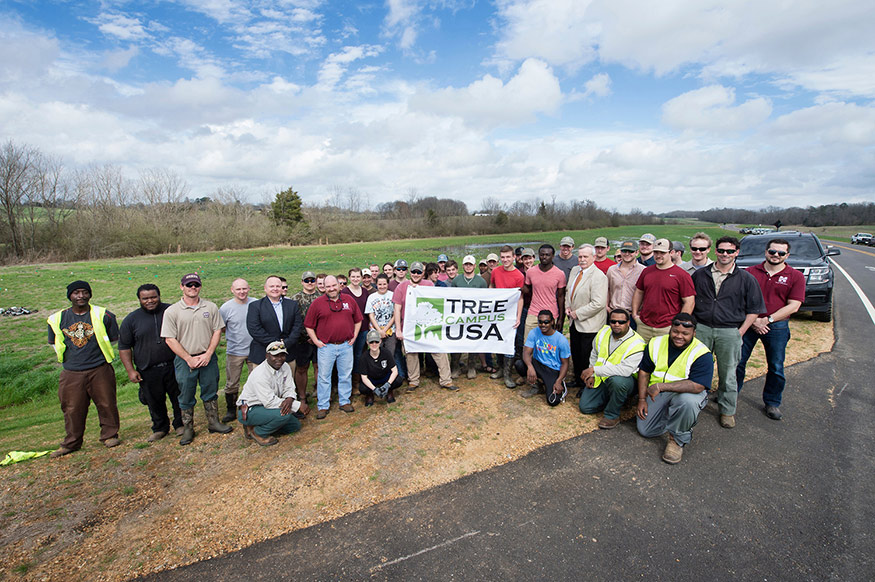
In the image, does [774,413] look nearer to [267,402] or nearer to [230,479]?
[267,402]

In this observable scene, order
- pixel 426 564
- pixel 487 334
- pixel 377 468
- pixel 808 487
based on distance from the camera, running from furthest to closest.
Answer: pixel 487 334 → pixel 377 468 → pixel 808 487 → pixel 426 564

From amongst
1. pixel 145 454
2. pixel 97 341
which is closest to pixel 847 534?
pixel 145 454

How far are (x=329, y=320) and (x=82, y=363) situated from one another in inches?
133

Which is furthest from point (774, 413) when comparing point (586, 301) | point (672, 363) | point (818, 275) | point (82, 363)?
point (82, 363)

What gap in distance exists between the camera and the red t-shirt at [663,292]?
5.63 metres

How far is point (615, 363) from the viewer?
568 cm

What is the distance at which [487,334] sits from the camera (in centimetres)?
734

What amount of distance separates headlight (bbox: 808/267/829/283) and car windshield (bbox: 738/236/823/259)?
1.13 metres

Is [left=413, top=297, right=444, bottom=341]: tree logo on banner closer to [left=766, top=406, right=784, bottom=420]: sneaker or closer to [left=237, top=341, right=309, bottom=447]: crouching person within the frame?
[left=237, top=341, right=309, bottom=447]: crouching person

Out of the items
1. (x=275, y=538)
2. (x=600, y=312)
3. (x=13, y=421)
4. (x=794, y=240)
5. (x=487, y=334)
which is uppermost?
(x=794, y=240)

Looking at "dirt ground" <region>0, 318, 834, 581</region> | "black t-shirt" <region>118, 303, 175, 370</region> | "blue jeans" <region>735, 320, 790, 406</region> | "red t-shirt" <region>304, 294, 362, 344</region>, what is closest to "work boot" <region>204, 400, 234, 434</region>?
"dirt ground" <region>0, 318, 834, 581</region>

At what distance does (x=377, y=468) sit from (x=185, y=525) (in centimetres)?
196

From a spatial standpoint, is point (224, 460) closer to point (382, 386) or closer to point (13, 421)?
point (382, 386)

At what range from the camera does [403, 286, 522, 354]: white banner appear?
283 inches
